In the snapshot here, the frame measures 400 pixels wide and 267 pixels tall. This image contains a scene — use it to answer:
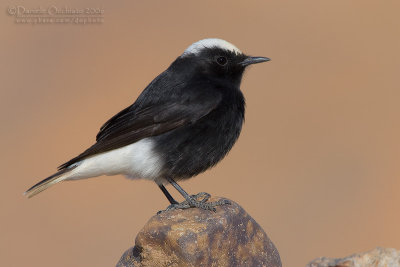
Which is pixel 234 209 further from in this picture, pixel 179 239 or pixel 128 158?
pixel 128 158

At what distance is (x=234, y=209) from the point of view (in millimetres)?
5609

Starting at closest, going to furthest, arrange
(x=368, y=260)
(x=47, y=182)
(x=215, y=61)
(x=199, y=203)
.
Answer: (x=368, y=260)
(x=199, y=203)
(x=47, y=182)
(x=215, y=61)

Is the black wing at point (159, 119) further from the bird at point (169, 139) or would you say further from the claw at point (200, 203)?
the claw at point (200, 203)

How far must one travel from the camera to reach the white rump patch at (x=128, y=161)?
5926 millimetres

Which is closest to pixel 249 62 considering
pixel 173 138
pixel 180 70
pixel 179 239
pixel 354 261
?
pixel 180 70

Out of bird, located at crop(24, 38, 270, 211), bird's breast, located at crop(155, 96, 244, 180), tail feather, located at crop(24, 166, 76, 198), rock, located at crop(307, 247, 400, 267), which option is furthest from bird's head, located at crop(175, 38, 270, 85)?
rock, located at crop(307, 247, 400, 267)

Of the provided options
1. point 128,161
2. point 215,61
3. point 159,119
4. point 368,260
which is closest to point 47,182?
point 128,161

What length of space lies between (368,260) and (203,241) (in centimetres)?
156

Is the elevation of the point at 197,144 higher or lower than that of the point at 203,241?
higher

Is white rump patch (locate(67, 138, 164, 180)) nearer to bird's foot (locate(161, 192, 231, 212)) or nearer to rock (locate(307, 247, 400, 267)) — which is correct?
bird's foot (locate(161, 192, 231, 212))

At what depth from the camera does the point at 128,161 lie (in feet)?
19.6

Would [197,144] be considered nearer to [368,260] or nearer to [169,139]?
[169,139]

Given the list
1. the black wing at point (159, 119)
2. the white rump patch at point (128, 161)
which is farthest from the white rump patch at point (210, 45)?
the white rump patch at point (128, 161)

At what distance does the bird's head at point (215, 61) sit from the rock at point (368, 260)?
2.92m
